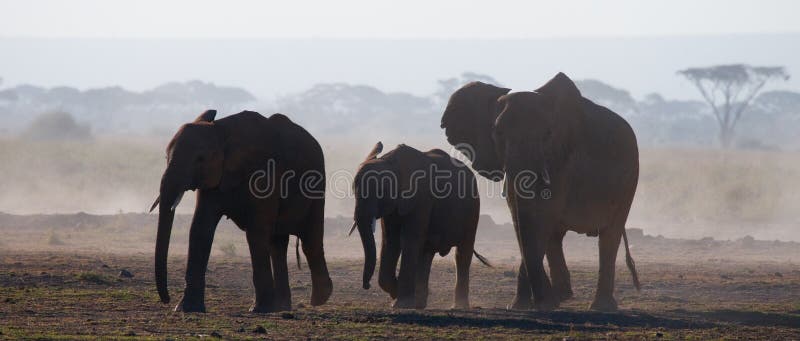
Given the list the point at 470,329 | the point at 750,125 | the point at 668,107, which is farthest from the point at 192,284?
the point at 668,107

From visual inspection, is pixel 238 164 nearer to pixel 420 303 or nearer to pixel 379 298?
pixel 420 303

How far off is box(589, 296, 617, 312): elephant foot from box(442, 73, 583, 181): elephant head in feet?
6.16

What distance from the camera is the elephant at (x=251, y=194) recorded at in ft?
47.9

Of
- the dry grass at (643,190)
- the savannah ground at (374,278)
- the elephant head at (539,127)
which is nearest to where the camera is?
the savannah ground at (374,278)

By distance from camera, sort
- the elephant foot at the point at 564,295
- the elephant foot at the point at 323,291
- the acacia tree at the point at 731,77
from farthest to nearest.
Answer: the acacia tree at the point at 731,77
the elephant foot at the point at 564,295
the elephant foot at the point at 323,291

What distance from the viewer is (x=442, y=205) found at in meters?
17.0

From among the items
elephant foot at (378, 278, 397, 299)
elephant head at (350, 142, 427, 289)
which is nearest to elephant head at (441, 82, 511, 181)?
elephant head at (350, 142, 427, 289)

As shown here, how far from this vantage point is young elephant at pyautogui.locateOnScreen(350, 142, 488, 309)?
15516mm

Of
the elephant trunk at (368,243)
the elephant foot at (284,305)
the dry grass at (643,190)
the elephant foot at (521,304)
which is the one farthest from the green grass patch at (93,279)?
the dry grass at (643,190)

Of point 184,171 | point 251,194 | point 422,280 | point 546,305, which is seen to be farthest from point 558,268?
point 184,171

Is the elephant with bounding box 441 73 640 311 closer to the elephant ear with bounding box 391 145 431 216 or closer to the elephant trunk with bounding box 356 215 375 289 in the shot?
the elephant ear with bounding box 391 145 431 216

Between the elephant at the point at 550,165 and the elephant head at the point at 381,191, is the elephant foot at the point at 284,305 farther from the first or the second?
the elephant at the point at 550,165

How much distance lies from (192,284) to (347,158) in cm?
3661

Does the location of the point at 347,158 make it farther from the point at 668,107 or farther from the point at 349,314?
the point at 668,107
